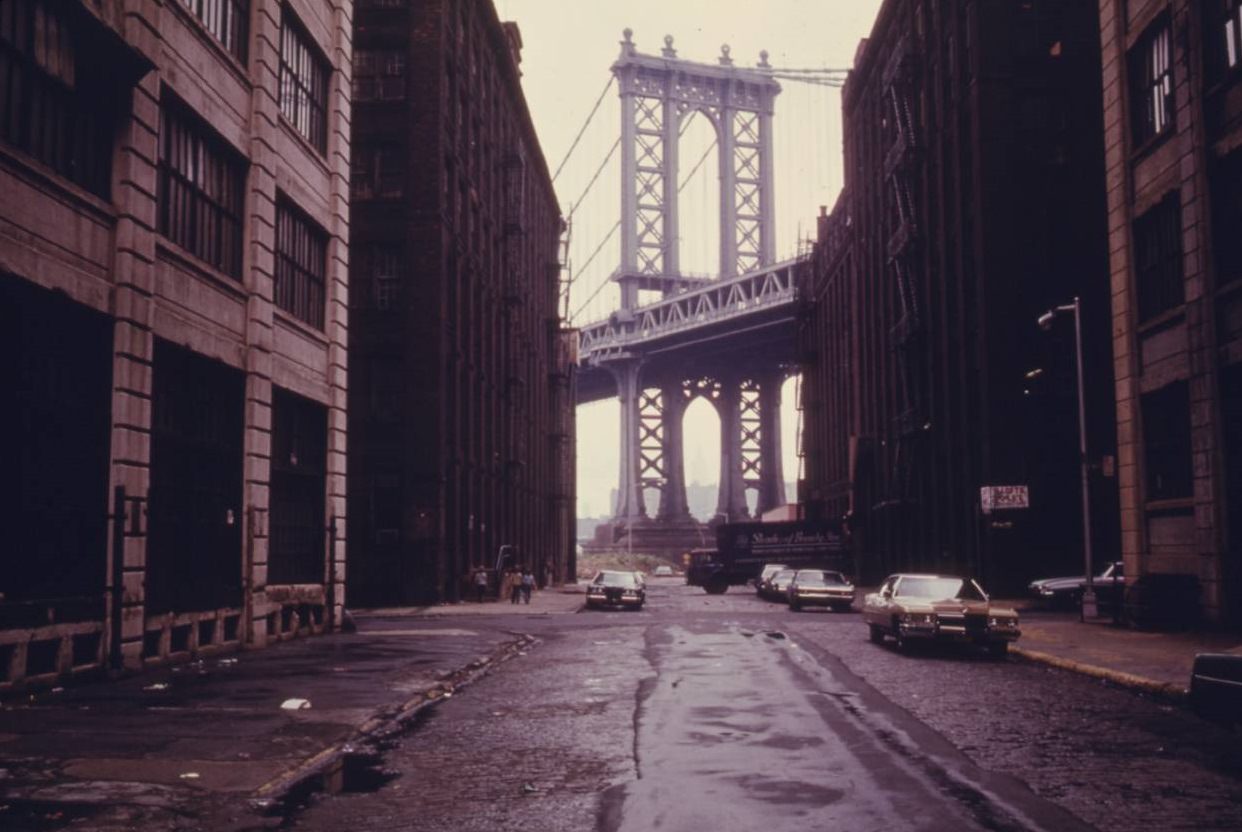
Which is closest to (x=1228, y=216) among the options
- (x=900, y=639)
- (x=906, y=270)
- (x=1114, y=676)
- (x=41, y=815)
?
(x=900, y=639)

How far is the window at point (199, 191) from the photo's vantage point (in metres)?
21.7

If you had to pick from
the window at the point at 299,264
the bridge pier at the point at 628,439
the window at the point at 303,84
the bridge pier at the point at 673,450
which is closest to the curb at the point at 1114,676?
the window at the point at 299,264

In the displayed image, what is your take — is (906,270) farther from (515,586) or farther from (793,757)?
(793,757)

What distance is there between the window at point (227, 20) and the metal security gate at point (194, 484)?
19.4 ft

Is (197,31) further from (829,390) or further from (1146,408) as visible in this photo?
(829,390)

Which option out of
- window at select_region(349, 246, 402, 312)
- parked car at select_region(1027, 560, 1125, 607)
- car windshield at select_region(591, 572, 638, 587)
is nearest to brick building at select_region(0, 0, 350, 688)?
window at select_region(349, 246, 402, 312)

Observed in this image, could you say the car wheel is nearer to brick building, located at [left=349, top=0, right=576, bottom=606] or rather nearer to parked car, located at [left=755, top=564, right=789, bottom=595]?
brick building, located at [left=349, top=0, right=576, bottom=606]

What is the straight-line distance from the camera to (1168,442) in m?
29.7

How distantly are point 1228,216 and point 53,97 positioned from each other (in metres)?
21.8

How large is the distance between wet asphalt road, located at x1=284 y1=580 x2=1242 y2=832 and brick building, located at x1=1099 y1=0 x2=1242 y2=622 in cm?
934

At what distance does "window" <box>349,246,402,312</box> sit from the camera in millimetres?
46594

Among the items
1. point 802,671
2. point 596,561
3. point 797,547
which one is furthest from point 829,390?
point 802,671

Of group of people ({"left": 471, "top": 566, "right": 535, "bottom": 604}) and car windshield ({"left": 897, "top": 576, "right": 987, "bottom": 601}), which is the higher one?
car windshield ({"left": 897, "top": 576, "right": 987, "bottom": 601})

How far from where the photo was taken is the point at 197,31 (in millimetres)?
22203
